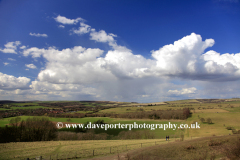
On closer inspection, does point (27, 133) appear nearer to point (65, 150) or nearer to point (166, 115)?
point (65, 150)

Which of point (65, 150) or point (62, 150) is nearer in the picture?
point (65, 150)

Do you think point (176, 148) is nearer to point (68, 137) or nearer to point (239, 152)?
point (239, 152)

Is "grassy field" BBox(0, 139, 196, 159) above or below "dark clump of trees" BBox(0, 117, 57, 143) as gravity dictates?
above

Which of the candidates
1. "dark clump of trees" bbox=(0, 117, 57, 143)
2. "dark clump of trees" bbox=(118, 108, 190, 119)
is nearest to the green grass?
"dark clump of trees" bbox=(0, 117, 57, 143)

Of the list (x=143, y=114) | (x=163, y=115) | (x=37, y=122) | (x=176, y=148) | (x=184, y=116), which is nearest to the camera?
(x=176, y=148)

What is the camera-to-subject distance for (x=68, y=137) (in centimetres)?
6656

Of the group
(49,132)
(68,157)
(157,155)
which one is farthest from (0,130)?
(157,155)

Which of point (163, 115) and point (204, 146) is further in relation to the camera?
point (163, 115)

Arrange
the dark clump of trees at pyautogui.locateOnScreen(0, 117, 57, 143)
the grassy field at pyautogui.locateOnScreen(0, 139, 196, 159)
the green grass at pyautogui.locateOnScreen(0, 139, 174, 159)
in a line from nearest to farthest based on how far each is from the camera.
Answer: the grassy field at pyautogui.locateOnScreen(0, 139, 196, 159), the green grass at pyautogui.locateOnScreen(0, 139, 174, 159), the dark clump of trees at pyautogui.locateOnScreen(0, 117, 57, 143)

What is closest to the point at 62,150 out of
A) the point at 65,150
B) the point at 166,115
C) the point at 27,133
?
the point at 65,150

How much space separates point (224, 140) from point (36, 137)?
7413 cm

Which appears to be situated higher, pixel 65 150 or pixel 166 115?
pixel 65 150

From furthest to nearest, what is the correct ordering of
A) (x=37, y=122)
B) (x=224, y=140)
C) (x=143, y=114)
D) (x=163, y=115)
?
(x=143, y=114)
(x=163, y=115)
(x=37, y=122)
(x=224, y=140)

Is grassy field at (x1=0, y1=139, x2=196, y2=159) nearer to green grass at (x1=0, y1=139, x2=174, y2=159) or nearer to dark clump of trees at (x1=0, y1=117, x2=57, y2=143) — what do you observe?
green grass at (x1=0, y1=139, x2=174, y2=159)
